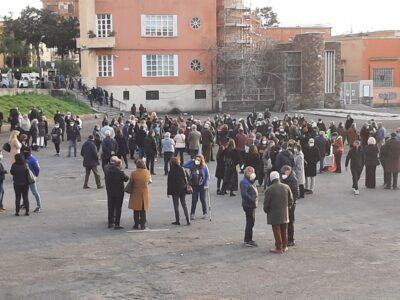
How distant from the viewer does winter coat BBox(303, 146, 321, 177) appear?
62.1 ft

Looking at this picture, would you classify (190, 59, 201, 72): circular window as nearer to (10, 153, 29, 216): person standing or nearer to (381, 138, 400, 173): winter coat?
(381, 138, 400, 173): winter coat

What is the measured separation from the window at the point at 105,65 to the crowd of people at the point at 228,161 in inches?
764

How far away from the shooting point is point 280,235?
40.4 feet

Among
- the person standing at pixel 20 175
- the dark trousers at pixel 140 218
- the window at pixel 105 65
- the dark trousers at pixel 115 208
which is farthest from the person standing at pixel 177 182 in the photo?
the window at pixel 105 65

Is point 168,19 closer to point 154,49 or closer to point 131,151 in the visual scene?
point 154,49

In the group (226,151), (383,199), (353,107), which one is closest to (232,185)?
(226,151)

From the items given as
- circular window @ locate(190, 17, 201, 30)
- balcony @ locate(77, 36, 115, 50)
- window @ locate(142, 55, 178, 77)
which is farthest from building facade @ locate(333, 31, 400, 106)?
balcony @ locate(77, 36, 115, 50)

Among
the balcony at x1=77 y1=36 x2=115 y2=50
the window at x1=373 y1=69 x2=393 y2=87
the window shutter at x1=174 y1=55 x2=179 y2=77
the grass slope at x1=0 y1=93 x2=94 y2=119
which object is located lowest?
the grass slope at x1=0 y1=93 x2=94 y2=119

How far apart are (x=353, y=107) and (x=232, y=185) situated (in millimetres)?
37209

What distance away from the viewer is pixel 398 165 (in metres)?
19.6

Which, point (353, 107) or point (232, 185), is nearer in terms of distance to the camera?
point (232, 185)

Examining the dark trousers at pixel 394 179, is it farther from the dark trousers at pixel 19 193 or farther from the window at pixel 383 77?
the window at pixel 383 77

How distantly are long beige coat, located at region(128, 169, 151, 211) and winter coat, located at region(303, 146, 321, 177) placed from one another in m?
6.35

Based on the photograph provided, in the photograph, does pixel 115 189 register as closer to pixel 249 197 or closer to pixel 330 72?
pixel 249 197
